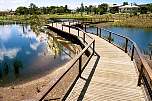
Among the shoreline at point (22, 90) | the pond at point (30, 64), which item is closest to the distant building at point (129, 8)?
the pond at point (30, 64)

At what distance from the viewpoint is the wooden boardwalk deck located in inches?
324

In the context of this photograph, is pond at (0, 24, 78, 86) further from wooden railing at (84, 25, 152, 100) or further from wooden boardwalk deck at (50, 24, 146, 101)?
wooden boardwalk deck at (50, 24, 146, 101)

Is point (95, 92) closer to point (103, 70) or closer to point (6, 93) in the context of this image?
point (103, 70)

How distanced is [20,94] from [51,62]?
9178mm

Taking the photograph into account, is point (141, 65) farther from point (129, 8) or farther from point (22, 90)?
point (129, 8)

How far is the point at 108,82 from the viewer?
9.82 m

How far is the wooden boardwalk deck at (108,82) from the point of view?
8.23 m

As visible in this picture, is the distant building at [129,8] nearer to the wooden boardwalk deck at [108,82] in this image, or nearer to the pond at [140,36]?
the pond at [140,36]

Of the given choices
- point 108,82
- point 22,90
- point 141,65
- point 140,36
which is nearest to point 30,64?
point 22,90

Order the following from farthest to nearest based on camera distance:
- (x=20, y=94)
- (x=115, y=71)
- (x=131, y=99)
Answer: (x=20, y=94) < (x=115, y=71) < (x=131, y=99)

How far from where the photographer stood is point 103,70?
1165 cm

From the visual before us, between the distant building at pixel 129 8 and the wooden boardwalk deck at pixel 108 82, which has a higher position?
the distant building at pixel 129 8

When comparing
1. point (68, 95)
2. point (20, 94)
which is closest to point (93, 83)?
point (68, 95)

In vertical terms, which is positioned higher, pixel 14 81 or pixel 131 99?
pixel 131 99
